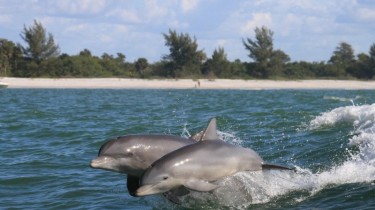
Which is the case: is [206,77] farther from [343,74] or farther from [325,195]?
[325,195]

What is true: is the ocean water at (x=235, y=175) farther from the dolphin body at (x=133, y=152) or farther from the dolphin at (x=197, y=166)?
the dolphin body at (x=133, y=152)

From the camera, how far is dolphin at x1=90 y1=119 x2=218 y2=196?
640 cm

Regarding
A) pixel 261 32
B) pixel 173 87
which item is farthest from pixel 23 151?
pixel 261 32

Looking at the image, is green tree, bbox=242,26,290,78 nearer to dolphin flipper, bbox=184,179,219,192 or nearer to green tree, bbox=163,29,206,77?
green tree, bbox=163,29,206,77

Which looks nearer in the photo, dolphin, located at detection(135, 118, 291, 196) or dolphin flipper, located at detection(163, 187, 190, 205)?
dolphin, located at detection(135, 118, 291, 196)

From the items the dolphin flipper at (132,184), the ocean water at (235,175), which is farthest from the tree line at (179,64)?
the dolphin flipper at (132,184)

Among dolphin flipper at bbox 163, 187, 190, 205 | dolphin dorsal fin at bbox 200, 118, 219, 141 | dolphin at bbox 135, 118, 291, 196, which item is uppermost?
dolphin dorsal fin at bbox 200, 118, 219, 141

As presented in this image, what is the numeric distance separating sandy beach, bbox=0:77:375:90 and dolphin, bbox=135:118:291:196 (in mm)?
48123

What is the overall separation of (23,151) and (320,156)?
5809mm

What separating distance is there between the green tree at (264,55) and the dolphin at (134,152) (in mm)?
64174

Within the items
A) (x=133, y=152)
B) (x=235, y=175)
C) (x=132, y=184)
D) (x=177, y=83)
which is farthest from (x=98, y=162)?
(x=177, y=83)

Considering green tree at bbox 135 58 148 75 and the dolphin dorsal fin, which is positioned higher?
green tree at bbox 135 58 148 75

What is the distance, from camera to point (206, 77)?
219 ft

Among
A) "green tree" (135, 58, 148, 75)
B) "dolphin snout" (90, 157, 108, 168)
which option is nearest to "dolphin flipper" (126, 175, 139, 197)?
"dolphin snout" (90, 157, 108, 168)
